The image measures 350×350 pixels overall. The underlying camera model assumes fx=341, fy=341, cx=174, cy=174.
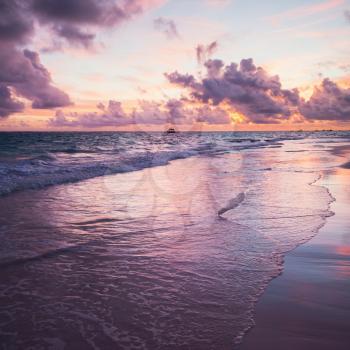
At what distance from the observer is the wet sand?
3.35 metres

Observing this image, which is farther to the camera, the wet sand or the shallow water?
the shallow water

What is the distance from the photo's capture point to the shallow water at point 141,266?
11.6 feet

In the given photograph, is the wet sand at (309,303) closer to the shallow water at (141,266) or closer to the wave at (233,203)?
the shallow water at (141,266)

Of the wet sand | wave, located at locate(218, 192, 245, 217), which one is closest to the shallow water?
wave, located at locate(218, 192, 245, 217)

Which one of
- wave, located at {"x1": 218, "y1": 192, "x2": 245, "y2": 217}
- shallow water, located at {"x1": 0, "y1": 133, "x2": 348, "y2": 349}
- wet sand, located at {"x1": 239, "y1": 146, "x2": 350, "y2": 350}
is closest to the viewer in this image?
wet sand, located at {"x1": 239, "y1": 146, "x2": 350, "y2": 350}

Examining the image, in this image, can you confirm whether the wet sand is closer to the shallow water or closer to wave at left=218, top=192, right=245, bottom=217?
the shallow water

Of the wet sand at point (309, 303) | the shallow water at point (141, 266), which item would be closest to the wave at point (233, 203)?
the shallow water at point (141, 266)

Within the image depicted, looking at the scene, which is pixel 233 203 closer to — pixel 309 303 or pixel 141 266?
pixel 141 266

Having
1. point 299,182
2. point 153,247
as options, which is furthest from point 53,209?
point 299,182

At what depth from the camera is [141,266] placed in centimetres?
528

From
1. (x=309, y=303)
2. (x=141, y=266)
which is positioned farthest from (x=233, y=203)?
(x=309, y=303)

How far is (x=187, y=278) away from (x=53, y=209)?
19.6 feet

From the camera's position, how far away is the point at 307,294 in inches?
171

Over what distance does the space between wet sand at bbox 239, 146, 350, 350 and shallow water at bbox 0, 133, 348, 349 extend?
0.19 m
